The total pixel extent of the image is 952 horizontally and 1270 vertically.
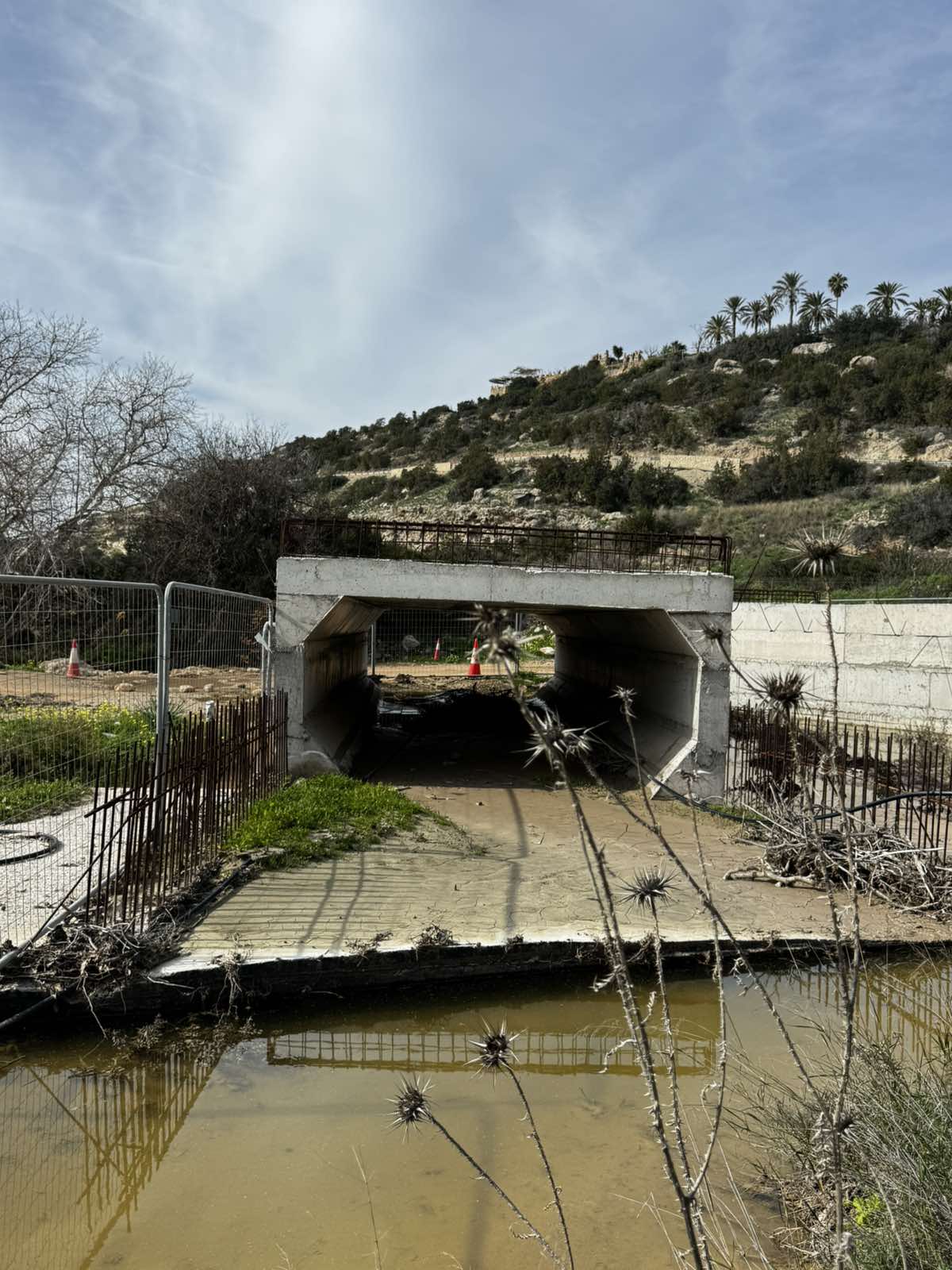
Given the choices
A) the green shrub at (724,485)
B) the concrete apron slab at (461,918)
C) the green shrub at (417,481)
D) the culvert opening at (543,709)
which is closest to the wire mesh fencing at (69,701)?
the concrete apron slab at (461,918)

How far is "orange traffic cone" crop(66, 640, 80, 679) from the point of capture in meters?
6.40

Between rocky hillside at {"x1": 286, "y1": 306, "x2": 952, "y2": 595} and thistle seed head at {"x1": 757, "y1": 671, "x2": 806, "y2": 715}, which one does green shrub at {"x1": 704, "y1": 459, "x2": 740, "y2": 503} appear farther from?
thistle seed head at {"x1": 757, "y1": 671, "x2": 806, "y2": 715}

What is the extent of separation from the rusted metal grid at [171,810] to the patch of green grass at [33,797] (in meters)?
0.57

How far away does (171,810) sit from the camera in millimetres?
6441

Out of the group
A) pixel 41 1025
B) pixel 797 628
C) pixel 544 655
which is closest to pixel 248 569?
pixel 544 655

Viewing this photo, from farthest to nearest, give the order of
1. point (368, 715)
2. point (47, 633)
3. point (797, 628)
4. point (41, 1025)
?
point (797, 628)
point (368, 715)
point (47, 633)
point (41, 1025)

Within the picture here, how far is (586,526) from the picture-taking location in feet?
138

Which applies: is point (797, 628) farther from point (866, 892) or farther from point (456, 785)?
point (866, 892)

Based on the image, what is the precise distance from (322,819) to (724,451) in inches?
1837

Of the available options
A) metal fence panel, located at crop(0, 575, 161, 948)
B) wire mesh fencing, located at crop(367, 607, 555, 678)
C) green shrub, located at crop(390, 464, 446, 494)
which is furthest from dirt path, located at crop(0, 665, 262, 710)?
green shrub, located at crop(390, 464, 446, 494)

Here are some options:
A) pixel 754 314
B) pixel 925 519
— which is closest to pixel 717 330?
pixel 754 314

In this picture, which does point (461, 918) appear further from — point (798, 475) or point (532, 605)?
point (798, 475)

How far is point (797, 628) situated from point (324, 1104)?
17.1 metres

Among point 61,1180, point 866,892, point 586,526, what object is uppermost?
point 586,526
